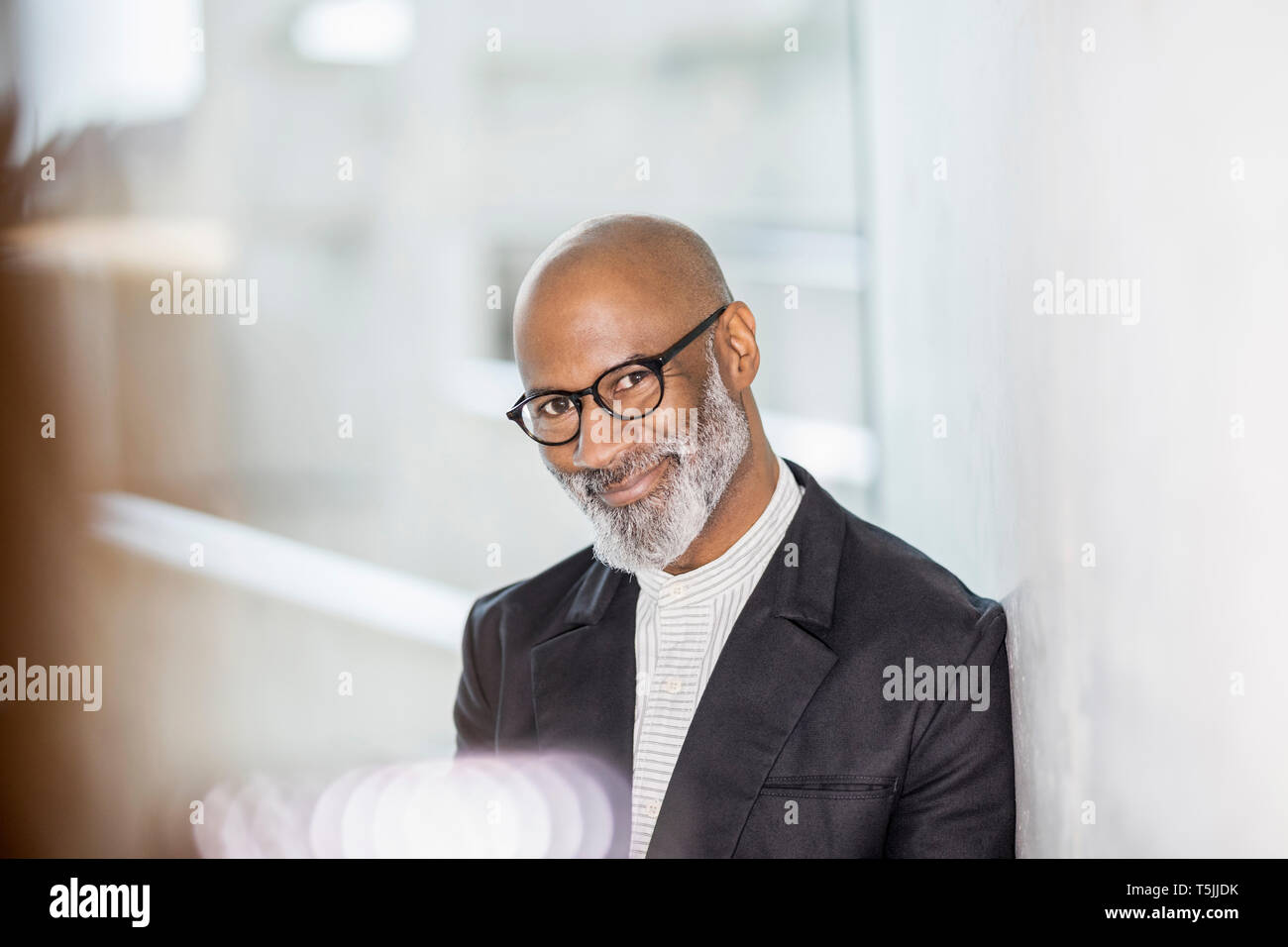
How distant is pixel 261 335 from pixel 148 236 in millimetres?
403

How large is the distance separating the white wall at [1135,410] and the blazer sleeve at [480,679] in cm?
78

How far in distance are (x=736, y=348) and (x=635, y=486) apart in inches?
9.8

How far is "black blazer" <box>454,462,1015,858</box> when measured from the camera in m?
1.29

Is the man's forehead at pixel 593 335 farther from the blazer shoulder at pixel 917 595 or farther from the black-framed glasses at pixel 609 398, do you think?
the blazer shoulder at pixel 917 595

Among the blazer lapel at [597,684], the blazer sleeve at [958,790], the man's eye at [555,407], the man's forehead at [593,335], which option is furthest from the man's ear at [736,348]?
the blazer sleeve at [958,790]

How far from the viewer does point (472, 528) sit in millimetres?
2777

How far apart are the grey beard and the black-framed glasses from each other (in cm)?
5

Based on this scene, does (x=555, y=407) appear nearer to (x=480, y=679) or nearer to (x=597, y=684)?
(x=597, y=684)

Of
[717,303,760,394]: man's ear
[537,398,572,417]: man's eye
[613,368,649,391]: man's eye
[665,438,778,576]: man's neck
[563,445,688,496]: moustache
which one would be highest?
[717,303,760,394]: man's ear

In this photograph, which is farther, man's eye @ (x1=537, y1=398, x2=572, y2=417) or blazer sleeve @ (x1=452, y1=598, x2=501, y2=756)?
blazer sleeve @ (x1=452, y1=598, x2=501, y2=756)

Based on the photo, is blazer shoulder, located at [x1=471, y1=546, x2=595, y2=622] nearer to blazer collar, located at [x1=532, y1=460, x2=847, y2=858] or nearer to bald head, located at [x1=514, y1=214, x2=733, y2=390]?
blazer collar, located at [x1=532, y1=460, x2=847, y2=858]

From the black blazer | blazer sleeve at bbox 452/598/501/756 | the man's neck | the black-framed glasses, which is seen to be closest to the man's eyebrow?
the black-framed glasses

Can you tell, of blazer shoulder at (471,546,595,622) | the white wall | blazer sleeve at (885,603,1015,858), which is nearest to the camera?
the white wall
